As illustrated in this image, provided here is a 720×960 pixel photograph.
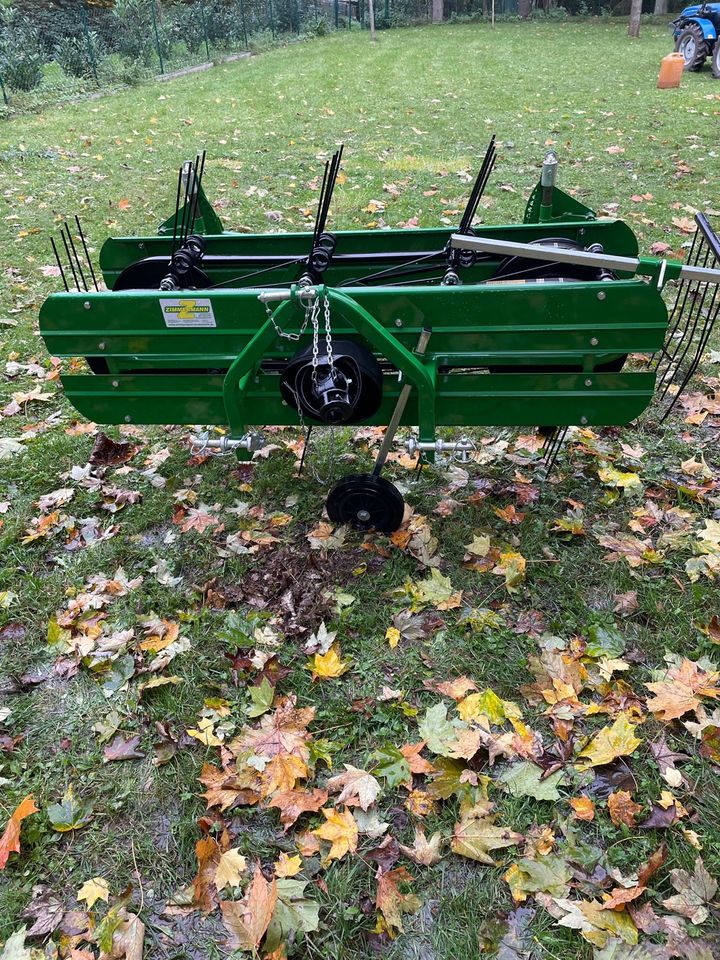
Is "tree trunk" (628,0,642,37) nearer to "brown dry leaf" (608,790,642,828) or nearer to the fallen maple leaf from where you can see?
"brown dry leaf" (608,790,642,828)

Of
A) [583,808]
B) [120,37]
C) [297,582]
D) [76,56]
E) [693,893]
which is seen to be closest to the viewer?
[693,893]

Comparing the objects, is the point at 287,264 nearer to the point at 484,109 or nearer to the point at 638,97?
the point at 484,109

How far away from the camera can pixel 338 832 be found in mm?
2363

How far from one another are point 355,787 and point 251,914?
1.71 ft

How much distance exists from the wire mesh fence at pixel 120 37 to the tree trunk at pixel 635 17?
1012 cm

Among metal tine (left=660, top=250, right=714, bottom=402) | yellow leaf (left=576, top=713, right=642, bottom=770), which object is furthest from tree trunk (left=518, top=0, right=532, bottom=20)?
yellow leaf (left=576, top=713, right=642, bottom=770)

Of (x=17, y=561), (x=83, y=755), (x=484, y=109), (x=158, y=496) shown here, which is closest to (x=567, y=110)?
(x=484, y=109)

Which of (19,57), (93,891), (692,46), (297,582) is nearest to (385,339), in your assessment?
(297,582)

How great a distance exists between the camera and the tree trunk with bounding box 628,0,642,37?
19922 millimetres

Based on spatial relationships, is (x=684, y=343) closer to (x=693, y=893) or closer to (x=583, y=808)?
(x=583, y=808)

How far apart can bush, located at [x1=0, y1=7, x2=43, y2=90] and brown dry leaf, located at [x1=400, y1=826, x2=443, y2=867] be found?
15.9 metres

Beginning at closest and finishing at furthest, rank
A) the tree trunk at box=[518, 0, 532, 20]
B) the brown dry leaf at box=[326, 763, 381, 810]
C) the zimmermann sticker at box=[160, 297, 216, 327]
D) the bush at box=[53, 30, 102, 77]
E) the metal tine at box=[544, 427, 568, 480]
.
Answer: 1. the brown dry leaf at box=[326, 763, 381, 810]
2. the zimmermann sticker at box=[160, 297, 216, 327]
3. the metal tine at box=[544, 427, 568, 480]
4. the bush at box=[53, 30, 102, 77]
5. the tree trunk at box=[518, 0, 532, 20]

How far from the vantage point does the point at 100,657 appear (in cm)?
304

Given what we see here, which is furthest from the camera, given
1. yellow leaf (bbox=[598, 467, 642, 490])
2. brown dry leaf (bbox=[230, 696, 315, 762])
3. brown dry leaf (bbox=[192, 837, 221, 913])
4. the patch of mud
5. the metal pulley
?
yellow leaf (bbox=[598, 467, 642, 490])
